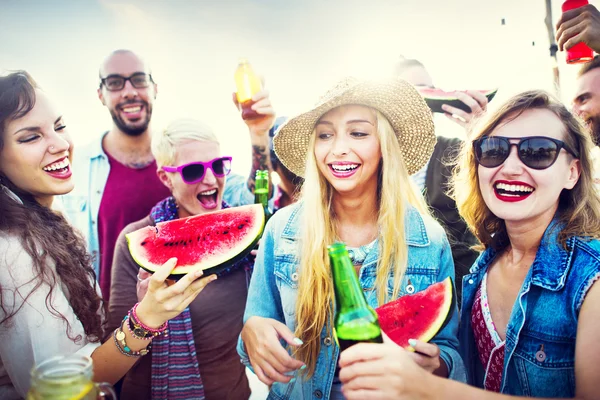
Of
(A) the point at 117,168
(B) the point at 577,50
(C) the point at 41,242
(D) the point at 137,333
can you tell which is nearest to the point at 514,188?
(B) the point at 577,50

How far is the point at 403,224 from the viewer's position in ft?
6.81

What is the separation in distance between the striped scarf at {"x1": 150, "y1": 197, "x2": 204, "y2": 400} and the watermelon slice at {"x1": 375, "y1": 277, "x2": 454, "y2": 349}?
4.92 ft

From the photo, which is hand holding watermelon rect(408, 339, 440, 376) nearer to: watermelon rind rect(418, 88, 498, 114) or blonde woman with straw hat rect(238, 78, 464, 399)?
blonde woman with straw hat rect(238, 78, 464, 399)

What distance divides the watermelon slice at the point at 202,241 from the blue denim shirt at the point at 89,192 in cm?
104

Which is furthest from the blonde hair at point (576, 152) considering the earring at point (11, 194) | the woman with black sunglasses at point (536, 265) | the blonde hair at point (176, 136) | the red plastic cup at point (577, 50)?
the earring at point (11, 194)

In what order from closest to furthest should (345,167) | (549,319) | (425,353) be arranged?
1. (425,353)
2. (549,319)
3. (345,167)

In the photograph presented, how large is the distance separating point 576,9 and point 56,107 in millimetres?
3224

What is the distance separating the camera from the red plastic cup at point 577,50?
2.39 m

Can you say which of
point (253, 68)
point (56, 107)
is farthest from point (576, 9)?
point (56, 107)

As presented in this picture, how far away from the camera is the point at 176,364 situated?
8.63ft

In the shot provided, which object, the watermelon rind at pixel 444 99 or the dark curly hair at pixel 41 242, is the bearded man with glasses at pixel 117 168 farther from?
the watermelon rind at pixel 444 99

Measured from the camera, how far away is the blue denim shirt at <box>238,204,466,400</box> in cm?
198

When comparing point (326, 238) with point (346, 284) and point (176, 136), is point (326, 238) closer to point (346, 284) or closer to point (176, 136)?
point (346, 284)

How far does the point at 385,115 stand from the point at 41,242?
6.47 ft
